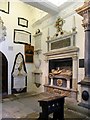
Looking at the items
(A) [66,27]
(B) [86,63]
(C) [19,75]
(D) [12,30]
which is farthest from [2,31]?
(B) [86,63]

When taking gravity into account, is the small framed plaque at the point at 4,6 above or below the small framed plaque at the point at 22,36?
above

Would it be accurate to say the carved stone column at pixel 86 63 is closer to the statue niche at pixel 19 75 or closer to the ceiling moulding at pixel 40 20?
the ceiling moulding at pixel 40 20

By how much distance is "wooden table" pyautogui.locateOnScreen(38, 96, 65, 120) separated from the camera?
8.81 ft

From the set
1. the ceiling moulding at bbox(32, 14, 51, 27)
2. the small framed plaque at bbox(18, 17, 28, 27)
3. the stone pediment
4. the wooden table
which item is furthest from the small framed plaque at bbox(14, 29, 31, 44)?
the wooden table

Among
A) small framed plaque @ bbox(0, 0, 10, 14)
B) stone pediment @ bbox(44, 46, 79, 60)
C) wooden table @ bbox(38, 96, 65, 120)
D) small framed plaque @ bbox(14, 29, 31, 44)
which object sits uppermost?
small framed plaque @ bbox(0, 0, 10, 14)

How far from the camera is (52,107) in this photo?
2.83 metres

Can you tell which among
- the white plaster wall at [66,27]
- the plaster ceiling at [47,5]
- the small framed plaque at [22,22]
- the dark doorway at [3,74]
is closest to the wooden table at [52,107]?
the white plaster wall at [66,27]

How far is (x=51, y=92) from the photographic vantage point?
541 centimetres

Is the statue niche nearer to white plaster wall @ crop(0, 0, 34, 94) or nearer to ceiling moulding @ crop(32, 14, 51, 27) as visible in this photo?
white plaster wall @ crop(0, 0, 34, 94)

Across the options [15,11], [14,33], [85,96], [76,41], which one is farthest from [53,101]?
[15,11]

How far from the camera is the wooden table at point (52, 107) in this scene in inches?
106

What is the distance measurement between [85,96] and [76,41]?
1.66 meters

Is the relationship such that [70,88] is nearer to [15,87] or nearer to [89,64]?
[89,64]

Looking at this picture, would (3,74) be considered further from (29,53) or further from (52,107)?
(52,107)
